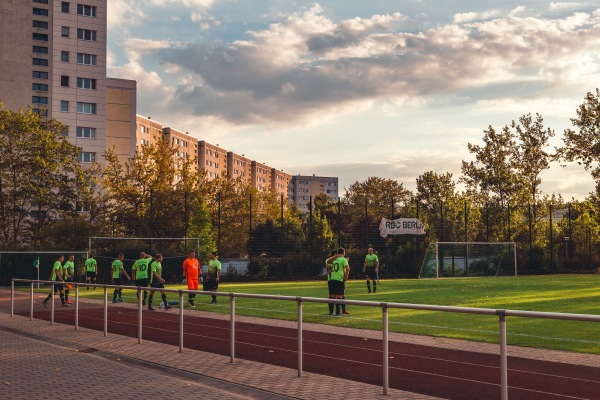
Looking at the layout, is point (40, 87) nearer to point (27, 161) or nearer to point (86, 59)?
point (86, 59)

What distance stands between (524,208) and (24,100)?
64005mm

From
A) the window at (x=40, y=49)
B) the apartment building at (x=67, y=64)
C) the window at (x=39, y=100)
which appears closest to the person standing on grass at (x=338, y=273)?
the apartment building at (x=67, y=64)

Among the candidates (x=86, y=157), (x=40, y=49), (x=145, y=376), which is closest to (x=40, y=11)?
(x=40, y=49)

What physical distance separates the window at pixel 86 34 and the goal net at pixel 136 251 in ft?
171

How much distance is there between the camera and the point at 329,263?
20.9 m

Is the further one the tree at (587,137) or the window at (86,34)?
→ the window at (86,34)

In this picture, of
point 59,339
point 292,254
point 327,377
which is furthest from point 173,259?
point 327,377

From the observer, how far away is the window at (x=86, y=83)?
295ft

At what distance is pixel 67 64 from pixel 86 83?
10.6 feet

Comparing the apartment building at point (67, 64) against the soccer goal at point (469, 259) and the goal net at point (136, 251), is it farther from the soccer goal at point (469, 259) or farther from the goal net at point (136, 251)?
the soccer goal at point (469, 259)

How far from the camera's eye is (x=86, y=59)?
90.3m

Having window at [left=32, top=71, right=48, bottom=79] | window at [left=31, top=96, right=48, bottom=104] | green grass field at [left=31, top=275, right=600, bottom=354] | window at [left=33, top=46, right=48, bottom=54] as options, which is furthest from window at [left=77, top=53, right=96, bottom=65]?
green grass field at [left=31, top=275, right=600, bottom=354]

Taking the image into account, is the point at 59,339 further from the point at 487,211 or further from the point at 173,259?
the point at 487,211

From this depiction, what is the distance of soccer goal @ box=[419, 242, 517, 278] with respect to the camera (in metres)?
49.6
